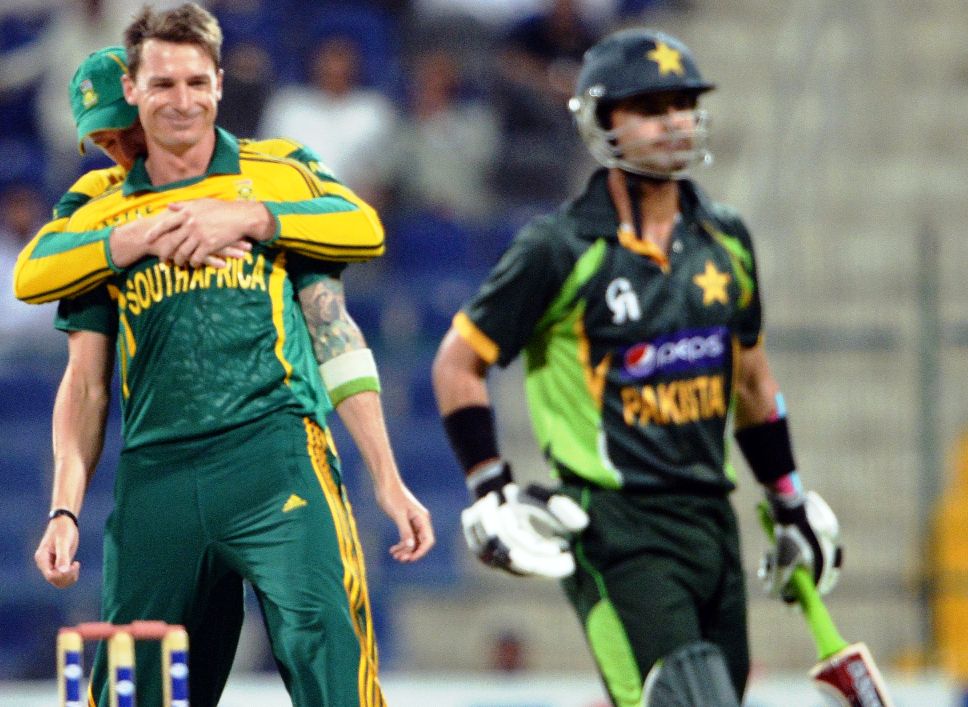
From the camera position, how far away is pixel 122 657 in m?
3.65

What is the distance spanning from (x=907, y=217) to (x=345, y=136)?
3.34 m

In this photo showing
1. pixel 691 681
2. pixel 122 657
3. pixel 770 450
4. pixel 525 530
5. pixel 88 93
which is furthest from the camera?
pixel 770 450

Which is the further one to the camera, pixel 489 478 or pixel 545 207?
pixel 545 207

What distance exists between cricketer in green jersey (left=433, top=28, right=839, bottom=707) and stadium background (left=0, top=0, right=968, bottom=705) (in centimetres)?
334

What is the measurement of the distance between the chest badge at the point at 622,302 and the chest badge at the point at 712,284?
19 cm

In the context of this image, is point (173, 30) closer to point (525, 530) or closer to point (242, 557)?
point (242, 557)

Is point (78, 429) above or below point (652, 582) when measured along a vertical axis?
above

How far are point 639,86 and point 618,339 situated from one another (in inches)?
28.5

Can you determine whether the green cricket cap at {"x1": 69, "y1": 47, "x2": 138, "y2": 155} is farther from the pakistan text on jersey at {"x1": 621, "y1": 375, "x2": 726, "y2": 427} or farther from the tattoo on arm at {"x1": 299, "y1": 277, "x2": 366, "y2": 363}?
the pakistan text on jersey at {"x1": 621, "y1": 375, "x2": 726, "y2": 427}

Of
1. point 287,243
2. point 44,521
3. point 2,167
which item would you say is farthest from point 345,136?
point 287,243

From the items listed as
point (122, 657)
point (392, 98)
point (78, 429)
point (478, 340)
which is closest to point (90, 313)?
point (78, 429)

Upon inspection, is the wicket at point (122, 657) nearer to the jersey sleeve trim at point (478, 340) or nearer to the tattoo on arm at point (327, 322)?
the tattoo on arm at point (327, 322)

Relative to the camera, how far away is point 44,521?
930 centimetres


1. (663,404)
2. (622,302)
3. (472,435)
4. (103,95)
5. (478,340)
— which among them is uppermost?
(103,95)
